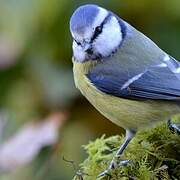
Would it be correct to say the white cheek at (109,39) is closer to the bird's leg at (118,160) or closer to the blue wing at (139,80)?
the blue wing at (139,80)

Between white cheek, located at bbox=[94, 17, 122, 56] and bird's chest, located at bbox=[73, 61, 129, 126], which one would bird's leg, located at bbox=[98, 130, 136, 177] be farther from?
white cheek, located at bbox=[94, 17, 122, 56]

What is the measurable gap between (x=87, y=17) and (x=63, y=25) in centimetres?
171

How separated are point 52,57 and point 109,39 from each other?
5.32 ft

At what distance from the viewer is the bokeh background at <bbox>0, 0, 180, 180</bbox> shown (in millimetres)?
3922

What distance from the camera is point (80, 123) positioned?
395 cm

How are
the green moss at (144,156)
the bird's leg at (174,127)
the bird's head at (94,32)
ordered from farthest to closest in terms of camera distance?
the bird's head at (94,32), the bird's leg at (174,127), the green moss at (144,156)

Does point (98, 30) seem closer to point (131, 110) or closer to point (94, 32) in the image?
point (94, 32)

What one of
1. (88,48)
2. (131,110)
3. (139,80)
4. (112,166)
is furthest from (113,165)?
(88,48)

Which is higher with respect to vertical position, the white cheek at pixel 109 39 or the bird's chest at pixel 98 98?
the white cheek at pixel 109 39

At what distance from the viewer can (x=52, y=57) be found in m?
4.13

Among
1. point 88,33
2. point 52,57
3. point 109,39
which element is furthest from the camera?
point 52,57

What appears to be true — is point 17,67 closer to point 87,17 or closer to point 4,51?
point 4,51

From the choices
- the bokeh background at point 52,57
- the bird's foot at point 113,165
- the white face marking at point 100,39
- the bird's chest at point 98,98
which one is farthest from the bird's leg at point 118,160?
the bokeh background at point 52,57

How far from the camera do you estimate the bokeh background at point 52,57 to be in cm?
392
